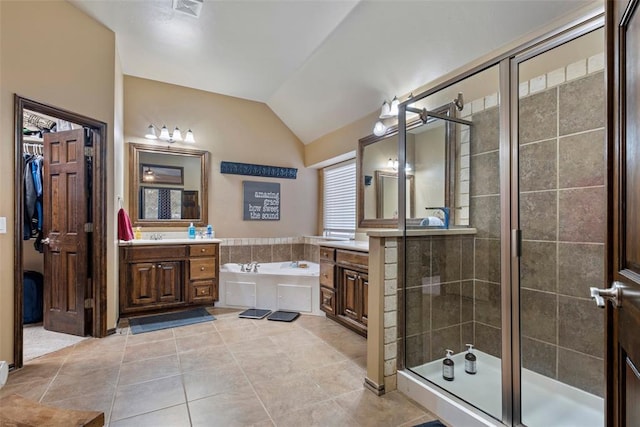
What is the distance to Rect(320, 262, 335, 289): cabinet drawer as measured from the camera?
3.47m

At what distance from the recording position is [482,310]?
2422mm

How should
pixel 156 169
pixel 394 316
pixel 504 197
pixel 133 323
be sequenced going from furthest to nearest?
pixel 156 169 → pixel 133 323 → pixel 394 316 → pixel 504 197

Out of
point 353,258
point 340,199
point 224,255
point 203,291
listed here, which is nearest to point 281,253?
point 224,255

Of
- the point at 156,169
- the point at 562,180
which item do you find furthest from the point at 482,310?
the point at 156,169

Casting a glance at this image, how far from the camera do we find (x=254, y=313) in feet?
12.5

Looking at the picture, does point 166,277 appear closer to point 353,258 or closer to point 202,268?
point 202,268

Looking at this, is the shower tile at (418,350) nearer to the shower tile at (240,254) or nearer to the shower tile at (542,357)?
the shower tile at (542,357)

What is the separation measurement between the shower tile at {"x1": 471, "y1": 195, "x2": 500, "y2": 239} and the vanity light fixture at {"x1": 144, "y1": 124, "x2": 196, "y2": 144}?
3.68 meters

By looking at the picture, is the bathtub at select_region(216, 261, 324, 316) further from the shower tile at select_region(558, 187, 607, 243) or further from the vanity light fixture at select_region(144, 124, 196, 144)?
the shower tile at select_region(558, 187, 607, 243)

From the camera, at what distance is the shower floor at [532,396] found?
5.81ft

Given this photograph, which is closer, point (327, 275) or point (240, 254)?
point (327, 275)

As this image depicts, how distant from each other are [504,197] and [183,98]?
14.0 ft

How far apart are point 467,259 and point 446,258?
0.19 metres

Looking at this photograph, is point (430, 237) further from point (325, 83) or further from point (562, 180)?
point (325, 83)
